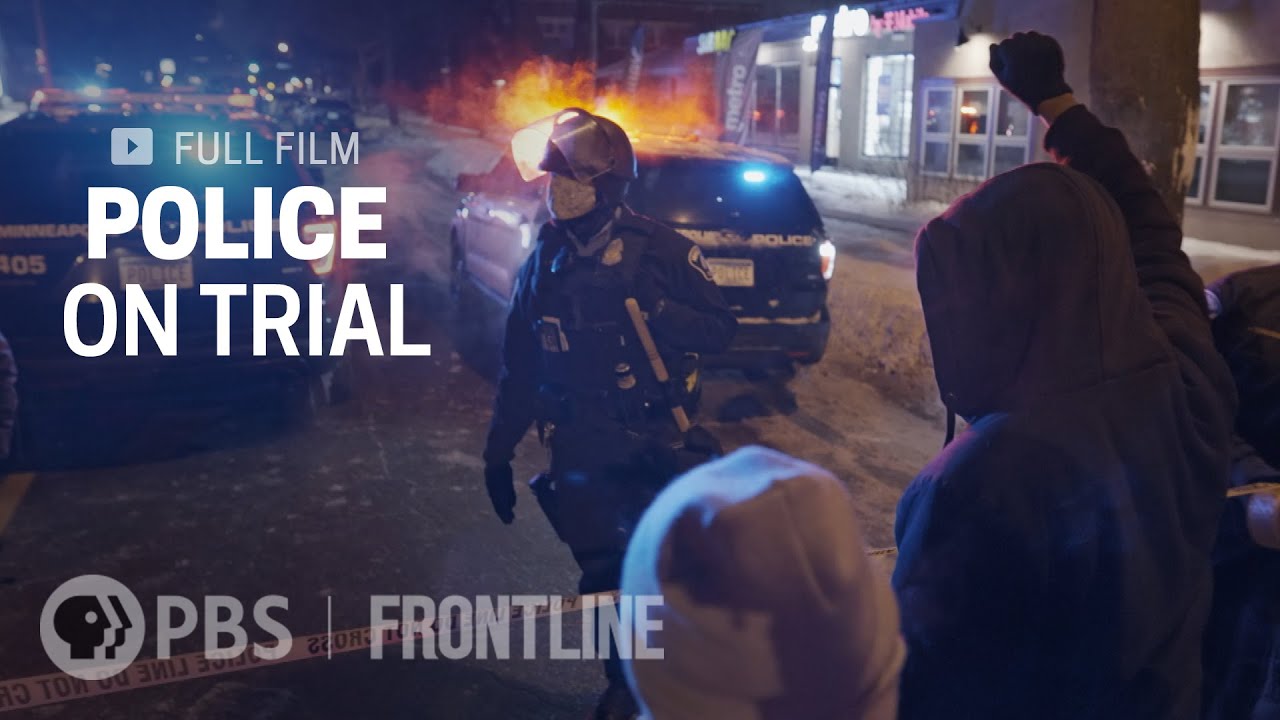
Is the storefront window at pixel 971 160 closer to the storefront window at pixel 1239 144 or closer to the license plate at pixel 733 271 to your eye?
the storefront window at pixel 1239 144

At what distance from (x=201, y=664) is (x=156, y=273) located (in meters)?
2.94

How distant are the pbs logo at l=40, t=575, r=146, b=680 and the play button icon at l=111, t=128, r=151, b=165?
2.74 m

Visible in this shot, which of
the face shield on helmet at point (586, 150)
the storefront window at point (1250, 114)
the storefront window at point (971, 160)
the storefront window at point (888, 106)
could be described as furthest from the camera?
the storefront window at point (888, 106)

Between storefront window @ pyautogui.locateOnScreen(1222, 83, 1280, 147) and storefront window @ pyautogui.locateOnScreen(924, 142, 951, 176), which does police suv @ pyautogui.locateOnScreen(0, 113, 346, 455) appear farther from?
storefront window @ pyautogui.locateOnScreen(924, 142, 951, 176)

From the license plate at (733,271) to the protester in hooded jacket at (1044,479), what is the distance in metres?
5.78

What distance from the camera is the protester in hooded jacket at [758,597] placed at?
41.3 inches


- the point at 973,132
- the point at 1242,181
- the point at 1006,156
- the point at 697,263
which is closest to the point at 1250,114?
the point at 1242,181

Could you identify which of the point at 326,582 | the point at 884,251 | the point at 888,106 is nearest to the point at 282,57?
the point at 888,106

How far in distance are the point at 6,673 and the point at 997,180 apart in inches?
156

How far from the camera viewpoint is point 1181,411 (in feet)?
5.76

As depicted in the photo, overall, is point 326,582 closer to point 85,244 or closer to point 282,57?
point 85,244

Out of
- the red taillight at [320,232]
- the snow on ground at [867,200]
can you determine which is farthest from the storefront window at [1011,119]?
the red taillight at [320,232]

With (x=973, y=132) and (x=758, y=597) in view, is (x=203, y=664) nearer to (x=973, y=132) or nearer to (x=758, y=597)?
(x=758, y=597)

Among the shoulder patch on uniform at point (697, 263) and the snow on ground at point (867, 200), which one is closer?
the shoulder patch on uniform at point (697, 263)
